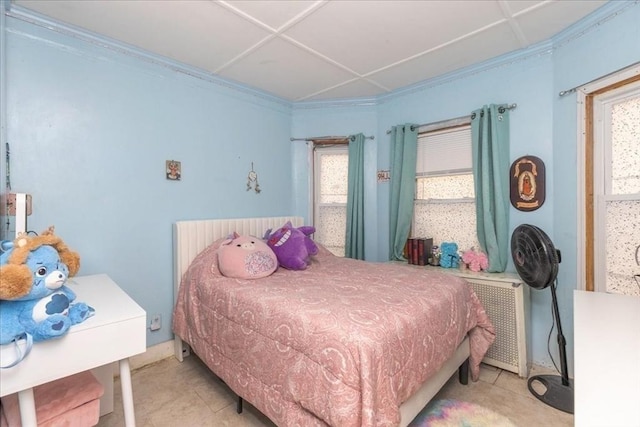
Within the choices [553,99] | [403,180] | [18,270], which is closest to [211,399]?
[18,270]

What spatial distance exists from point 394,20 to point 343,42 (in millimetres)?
410

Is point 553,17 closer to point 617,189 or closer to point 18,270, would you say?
point 617,189

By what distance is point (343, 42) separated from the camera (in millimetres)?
2211

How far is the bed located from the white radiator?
28 cm

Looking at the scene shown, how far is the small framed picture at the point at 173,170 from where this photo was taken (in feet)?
8.19

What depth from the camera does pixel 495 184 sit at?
2.49 m

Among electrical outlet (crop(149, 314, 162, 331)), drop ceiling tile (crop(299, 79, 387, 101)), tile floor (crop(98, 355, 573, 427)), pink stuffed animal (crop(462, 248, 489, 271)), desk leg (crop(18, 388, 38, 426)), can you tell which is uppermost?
drop ceiling tile (crop(299, 79, 387, 101))

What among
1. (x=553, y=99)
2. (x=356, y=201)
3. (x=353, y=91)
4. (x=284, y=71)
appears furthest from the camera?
(x=356, y=201)

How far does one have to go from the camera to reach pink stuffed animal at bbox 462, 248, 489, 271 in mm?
2539

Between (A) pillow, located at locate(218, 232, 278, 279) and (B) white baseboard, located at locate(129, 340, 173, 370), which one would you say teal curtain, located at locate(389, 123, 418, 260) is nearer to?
(A) pillow, located at locate(218, 232, 278, 279)

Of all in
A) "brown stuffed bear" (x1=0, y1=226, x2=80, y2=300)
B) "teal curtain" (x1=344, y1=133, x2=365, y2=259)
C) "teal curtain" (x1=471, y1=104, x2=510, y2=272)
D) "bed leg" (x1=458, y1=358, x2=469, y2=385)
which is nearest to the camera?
"brown stuffed bear" (x1=0, y1=226, x2=80, y2=300)

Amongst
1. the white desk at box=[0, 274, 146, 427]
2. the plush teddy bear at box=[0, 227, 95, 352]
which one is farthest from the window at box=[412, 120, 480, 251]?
the plush teddy bear at box=[0, 227, 95, 352]

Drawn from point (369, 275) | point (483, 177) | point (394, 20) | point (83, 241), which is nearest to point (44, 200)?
point (83, 241)

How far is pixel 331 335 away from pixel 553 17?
2487mm
